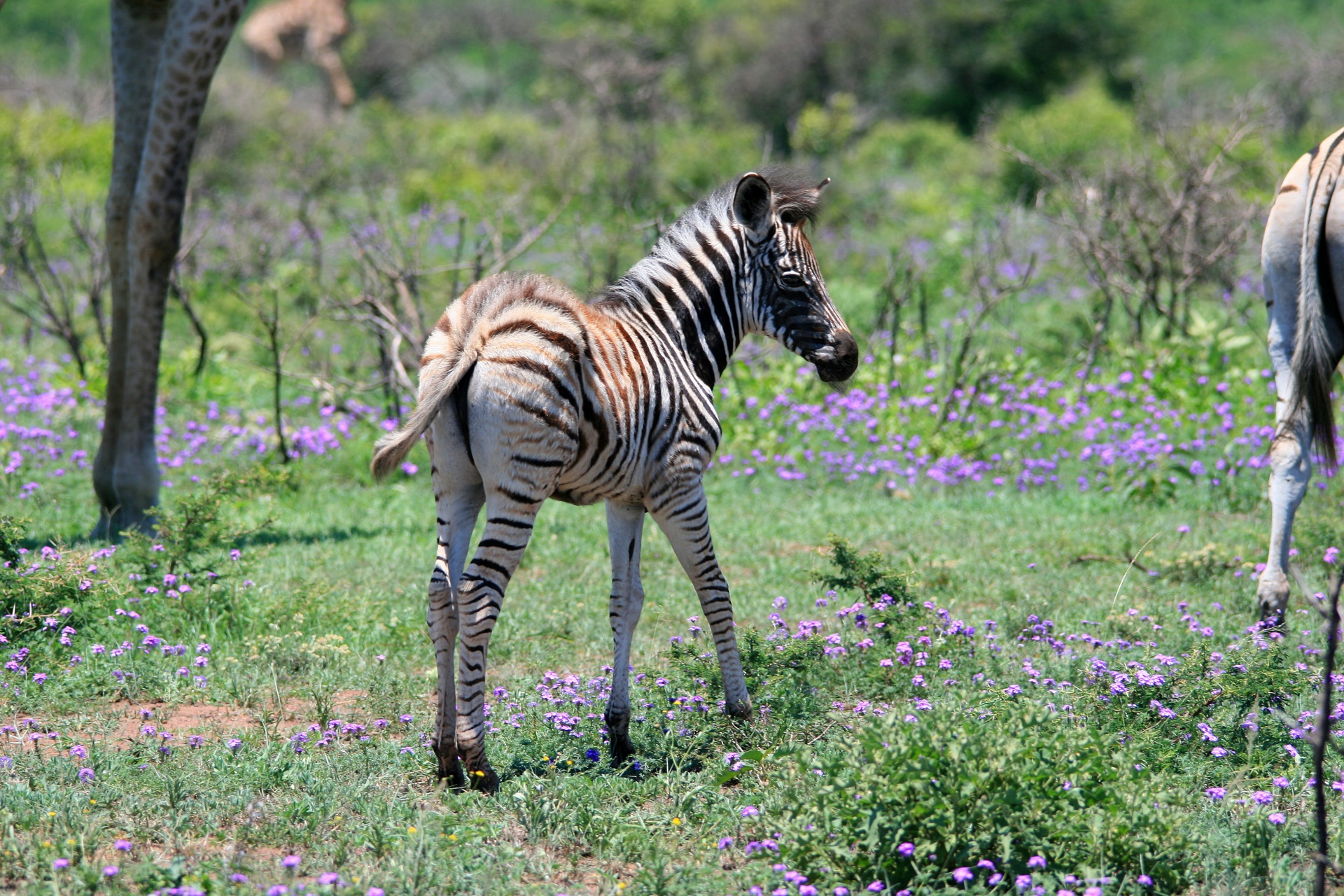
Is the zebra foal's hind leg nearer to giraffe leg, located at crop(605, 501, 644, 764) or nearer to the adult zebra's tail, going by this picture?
giraffe leg, located at crop(605, 501, 644, 764)

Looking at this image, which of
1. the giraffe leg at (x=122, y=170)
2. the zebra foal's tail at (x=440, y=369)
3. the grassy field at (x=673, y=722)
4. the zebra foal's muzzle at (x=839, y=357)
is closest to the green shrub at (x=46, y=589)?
the grassy field at (x=673, y=722)

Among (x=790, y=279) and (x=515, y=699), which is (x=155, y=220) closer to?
(x=515, y=699)

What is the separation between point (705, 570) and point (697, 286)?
116 centimetres

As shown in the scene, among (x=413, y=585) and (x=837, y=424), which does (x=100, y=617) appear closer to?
(x=413, y=585)

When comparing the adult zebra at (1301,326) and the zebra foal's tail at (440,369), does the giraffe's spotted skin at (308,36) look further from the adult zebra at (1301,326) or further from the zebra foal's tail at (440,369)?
the zebra foal's tail at (440,369)

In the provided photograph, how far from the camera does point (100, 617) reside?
18.0 ft

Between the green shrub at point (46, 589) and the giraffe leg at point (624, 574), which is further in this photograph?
the green shrub at point (46, 589)

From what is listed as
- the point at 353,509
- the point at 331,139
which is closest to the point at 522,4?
the point at 331,139

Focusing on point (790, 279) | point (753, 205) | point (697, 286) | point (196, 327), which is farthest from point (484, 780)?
point (196, 327)

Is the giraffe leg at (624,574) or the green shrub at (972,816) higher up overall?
the giraffe leg at (624,574)

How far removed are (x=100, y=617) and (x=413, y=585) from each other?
161 centimetres

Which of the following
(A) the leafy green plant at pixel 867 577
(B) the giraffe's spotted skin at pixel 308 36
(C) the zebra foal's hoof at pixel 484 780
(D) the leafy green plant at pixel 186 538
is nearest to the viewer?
(C) the zebra foal's hoof at pixel 484 780

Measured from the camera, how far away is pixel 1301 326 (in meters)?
5.62

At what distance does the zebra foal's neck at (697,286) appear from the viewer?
15.9 feet
